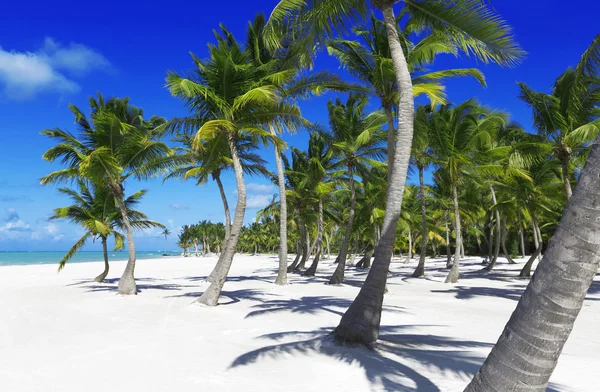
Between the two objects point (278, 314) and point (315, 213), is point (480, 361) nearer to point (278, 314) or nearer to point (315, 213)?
point (278, 314)

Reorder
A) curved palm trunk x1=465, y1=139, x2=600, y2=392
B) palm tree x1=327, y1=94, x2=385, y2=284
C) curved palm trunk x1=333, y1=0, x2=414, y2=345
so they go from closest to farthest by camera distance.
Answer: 1. curved palm trunk x1=465, y1=139, x2=600, y2=392
2. curved palm trunk x1=333, y1=0, x2=414, y2=345
3. palm tree x1=327, y1=94, x2=385, y2=284

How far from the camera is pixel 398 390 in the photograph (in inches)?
174

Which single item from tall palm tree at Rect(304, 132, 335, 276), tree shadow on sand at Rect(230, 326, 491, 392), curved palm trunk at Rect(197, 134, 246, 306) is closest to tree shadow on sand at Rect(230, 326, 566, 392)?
tree shadow on sand at Rect(230, 326, 491, 392)

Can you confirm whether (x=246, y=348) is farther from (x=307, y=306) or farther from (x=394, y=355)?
(x=307, y=306)

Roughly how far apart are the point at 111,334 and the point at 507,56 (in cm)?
909

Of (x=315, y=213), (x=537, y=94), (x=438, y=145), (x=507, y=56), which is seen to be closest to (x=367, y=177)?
(x=438, y=145)

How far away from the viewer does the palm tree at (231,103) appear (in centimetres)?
1043

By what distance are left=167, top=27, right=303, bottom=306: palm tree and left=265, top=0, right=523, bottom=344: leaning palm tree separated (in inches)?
99.4

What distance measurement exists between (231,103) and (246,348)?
714 centimetres

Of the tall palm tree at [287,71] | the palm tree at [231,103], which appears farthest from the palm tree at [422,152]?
the palm tree at [231,103]

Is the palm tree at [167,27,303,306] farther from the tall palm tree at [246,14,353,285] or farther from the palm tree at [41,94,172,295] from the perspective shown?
the palm tree at [41,94,172,295]

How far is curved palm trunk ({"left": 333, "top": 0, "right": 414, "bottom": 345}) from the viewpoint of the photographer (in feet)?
20.6

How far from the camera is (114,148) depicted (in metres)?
13.5

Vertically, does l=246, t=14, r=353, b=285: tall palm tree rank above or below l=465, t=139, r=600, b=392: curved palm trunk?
above
